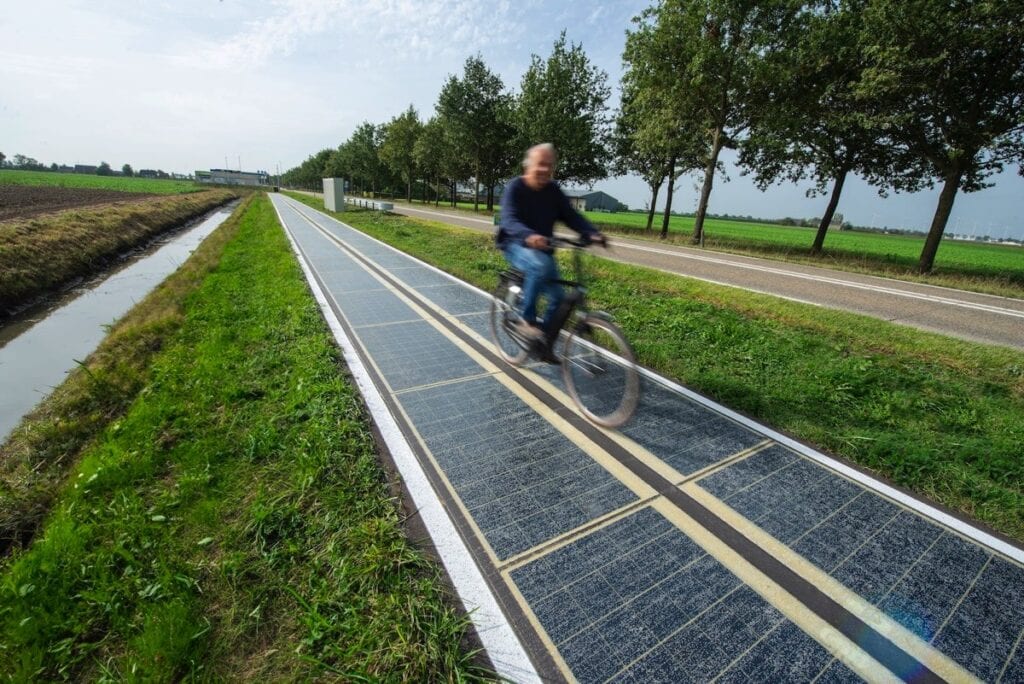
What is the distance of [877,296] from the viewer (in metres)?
9.28

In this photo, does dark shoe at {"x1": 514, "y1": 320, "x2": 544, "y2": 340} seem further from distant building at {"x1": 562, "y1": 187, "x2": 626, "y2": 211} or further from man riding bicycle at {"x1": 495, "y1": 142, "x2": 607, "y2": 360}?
distant building at {"x1": 562, "y1": 187, "x2": 626, "y2": 211}

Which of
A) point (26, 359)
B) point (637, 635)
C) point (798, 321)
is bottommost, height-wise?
point (26, 359)

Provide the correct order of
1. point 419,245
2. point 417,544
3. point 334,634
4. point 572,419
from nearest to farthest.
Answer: point 334,634 → point 417,544 → point 572,419 → point 419,245

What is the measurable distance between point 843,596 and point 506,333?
378 cm

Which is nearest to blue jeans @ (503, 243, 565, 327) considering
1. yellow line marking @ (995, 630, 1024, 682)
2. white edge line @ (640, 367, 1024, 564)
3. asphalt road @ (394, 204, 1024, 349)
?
white edge line @ (640, 367, 1024, 564)

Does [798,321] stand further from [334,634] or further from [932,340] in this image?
[334,634]

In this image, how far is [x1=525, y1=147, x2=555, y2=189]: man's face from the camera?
409 centimetres

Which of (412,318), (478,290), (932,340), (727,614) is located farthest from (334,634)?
(932,340)

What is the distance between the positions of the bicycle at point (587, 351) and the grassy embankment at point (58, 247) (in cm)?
1131

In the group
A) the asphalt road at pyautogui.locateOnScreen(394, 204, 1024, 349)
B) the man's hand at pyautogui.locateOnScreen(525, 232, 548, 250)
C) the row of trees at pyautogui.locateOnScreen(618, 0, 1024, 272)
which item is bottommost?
the asphalt road at pyautogui.locateOnScreen(394, 204, 1024, 349)

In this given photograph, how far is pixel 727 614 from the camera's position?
2.06 m

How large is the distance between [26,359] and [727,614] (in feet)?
31.5

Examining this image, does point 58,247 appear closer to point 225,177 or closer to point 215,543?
point 215,543

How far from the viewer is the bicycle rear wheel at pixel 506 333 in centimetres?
481
